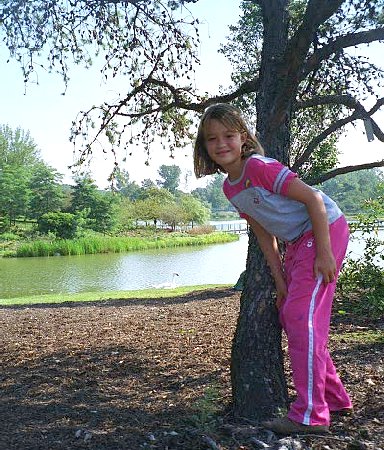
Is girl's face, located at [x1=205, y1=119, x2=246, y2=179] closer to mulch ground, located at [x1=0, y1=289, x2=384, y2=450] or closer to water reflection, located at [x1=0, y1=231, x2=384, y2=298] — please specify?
mulch ground, located at [x1=0, y1=289, x2=384, y2=450]

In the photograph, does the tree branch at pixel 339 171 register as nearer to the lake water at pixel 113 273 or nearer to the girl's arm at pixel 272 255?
the girl's arm at pixel 272 255

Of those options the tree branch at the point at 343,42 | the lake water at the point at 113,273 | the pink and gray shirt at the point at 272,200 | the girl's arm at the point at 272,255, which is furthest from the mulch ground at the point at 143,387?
the lake water at the point at 113,273

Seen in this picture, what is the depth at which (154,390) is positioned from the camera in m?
3.24

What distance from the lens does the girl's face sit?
2.48 m

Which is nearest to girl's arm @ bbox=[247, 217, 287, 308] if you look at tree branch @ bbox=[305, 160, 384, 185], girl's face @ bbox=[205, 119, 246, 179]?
girl's face @ bbox=[205, 119, 246, 179]

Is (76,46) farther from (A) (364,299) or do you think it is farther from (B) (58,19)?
(A) (364,299)

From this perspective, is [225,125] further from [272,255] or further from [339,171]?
[339,171]

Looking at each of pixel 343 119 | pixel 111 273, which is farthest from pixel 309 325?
pixel 111 273

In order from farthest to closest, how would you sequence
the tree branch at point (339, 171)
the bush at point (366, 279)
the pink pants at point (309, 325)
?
the bush at point (366, 279) → the tree branch at point (339, 171) → the pink pants at point (309, 325)

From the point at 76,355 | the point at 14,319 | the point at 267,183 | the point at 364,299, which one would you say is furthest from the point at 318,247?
the point at 14,319

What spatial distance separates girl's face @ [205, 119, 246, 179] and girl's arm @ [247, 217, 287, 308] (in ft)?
0.97

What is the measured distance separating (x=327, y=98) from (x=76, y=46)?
2335 mm

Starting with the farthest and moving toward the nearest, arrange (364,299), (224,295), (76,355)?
(224,295), (364,299), (76,355)

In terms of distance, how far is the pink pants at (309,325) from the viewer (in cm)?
231
